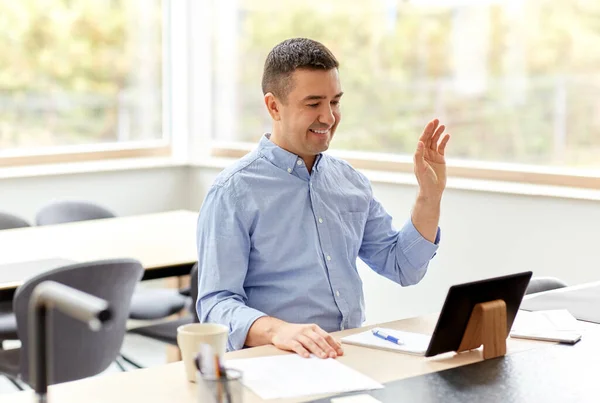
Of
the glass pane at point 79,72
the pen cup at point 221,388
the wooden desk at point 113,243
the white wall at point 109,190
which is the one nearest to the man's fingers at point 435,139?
the pen cup at point 221,388

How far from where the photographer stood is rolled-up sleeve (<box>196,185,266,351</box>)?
206cm

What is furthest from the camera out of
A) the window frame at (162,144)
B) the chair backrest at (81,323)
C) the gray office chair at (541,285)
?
the window frame at (162,144)

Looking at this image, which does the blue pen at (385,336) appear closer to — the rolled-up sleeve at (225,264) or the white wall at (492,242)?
the rolled-up sleeve at (225,264)

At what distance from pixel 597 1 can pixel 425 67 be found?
1.01 meters

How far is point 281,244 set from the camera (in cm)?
222

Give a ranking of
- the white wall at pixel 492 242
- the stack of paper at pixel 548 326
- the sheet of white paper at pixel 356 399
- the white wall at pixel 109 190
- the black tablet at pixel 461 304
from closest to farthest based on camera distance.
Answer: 1. the sheet of white paper at pixel 356 399
2. the black tablet at pixel 461 304
3. the stack of paper at pixel 548 326
4. the white wall at pixel 492 242
5. the white wall at pixel 109 190

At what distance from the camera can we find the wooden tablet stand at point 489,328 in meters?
1.88

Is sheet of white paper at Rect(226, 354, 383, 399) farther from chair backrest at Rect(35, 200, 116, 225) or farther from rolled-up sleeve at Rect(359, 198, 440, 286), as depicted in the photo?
chair backrest at Rect(35, 200, 116, 225)

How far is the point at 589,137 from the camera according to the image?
A: 4.18 m

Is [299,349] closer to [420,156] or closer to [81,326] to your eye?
[420,156]

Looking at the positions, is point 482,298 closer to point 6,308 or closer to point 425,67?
point 6,308

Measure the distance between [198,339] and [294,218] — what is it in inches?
25.6

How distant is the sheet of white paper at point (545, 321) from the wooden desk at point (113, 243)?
154cm

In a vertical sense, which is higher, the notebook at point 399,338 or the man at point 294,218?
the man at point 294,218
